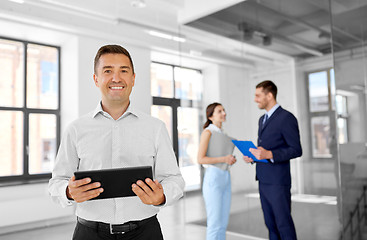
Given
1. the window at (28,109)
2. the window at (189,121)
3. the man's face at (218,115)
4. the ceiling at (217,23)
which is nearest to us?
the ceiling at (217,23)

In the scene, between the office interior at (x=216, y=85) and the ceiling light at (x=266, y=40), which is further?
the ceiling light at (x=266, y=40)

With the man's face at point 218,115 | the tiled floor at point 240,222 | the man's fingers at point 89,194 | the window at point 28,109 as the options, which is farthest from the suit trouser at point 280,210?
the window at point 28,109

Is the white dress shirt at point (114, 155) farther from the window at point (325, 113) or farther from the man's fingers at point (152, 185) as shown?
the window at point (325, 113)

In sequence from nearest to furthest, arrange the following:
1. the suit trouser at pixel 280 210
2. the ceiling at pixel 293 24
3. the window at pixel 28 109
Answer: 1. the suit trouser at pixel 280 210
2. the ceiling at pixel 293 24
3. the window at pixel 28 109

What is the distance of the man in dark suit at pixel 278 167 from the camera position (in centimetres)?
274

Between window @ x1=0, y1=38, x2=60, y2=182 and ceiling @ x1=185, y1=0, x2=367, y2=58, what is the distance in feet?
11.3

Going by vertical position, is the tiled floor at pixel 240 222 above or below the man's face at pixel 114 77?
below

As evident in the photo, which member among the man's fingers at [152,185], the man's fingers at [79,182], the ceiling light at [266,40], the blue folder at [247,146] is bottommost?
the man's fingers at [152,185]

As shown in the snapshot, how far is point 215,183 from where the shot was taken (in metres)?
3.14

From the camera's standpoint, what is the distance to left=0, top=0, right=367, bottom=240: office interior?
3.22m

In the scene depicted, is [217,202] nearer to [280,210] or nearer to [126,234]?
[280,210]

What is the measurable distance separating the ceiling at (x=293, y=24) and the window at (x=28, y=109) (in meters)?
3.45

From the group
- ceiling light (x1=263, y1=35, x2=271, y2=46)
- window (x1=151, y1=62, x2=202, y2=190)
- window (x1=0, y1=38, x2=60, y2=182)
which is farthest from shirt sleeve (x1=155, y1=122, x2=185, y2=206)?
window (x1=0, y1=38, x2=60, y2=182)

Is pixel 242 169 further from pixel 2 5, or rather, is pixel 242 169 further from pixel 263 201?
pixel 2 5
